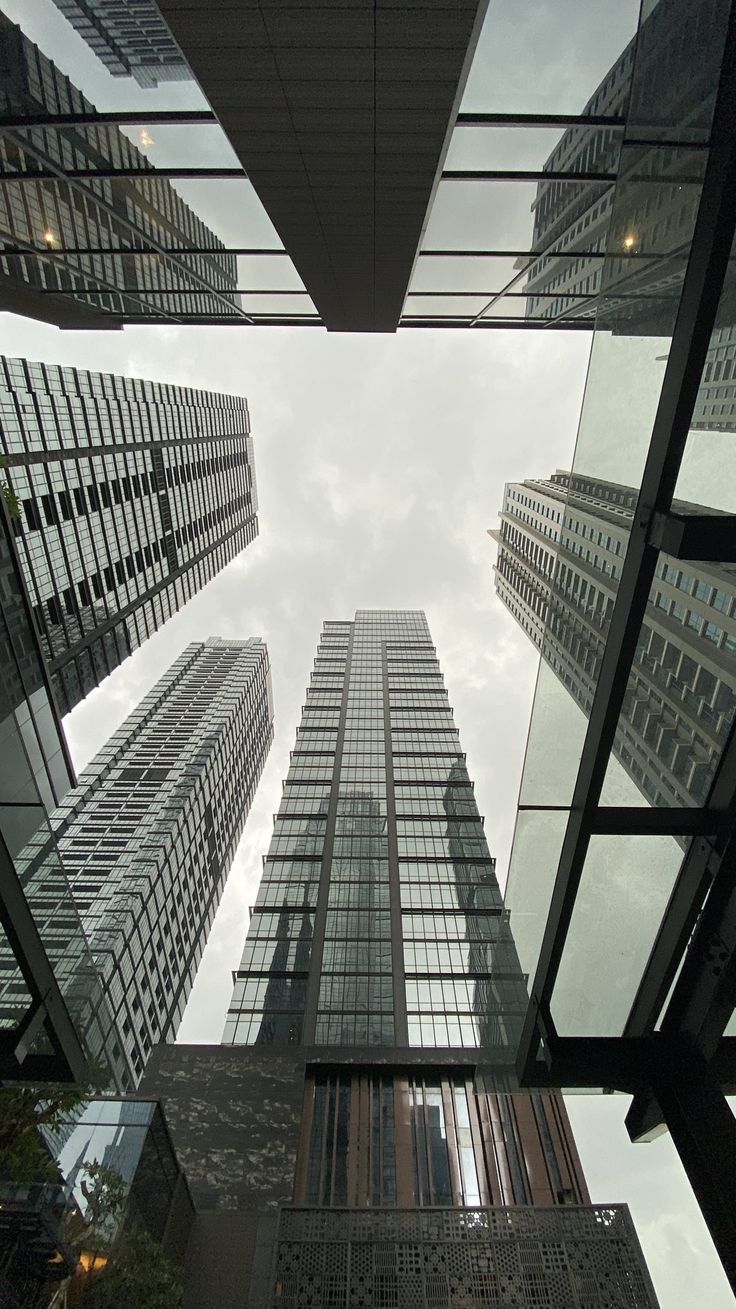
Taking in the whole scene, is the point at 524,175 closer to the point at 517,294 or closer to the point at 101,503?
the point at 517,294

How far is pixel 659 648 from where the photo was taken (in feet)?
11.8

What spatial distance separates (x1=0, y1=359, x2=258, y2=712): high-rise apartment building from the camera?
185ft

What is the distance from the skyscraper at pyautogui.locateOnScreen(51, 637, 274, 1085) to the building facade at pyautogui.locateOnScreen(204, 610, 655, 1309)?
17160 millimetres

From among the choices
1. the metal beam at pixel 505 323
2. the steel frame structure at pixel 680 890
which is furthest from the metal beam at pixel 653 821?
the metal beam at pixel 505 323

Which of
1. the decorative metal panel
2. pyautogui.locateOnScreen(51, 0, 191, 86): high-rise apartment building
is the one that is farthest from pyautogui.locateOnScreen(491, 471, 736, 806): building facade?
the decorative metal panel

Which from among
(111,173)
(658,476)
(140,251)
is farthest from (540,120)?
(140,251)

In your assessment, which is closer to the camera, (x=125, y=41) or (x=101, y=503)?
(x=125, y=41)

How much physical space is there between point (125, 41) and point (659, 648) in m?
11.6

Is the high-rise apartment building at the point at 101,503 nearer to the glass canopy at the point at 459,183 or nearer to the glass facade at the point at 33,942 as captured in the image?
the glass canopy at the point at 459,183

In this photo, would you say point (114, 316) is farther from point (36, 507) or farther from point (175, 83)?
point (36, 507)

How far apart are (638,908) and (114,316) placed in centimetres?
2202

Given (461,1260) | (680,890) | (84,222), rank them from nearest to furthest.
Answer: (680,890) < (84,222) < (461,1260)

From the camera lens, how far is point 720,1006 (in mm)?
3711

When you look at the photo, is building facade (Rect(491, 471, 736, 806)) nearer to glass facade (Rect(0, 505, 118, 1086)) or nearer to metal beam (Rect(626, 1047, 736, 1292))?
metal beam (Rect(626, 1047, 736, 1292))
